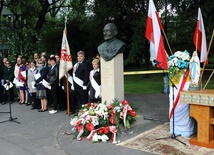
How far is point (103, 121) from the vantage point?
21.2 feet

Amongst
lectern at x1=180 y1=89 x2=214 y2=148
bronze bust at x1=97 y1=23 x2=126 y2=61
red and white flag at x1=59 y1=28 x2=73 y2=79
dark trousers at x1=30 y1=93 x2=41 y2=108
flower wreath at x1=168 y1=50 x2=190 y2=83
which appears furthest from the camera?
dark trousers at x1=30 y1=93 x2=41 y2=108

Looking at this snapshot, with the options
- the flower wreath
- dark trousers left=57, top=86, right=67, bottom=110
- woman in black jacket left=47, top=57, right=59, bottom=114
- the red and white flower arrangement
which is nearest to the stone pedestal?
the red and white flower arrangement

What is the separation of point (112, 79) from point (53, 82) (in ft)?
9.44

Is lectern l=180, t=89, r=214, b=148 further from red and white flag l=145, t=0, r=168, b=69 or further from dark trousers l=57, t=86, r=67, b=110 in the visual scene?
dark trousers l=57, t=86, r=67, b=110

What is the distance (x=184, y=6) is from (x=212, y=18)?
1614mm

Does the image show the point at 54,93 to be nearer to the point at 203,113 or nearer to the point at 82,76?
the point at 82,76

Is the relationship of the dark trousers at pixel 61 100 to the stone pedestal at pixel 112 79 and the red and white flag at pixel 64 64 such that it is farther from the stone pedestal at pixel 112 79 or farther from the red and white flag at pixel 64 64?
the stone pedestal at pixel 112 79

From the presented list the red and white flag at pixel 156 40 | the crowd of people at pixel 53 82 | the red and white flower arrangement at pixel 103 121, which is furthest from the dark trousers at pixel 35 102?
the red and white flag at pixel 156 40

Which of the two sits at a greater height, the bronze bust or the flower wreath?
the bronze bust

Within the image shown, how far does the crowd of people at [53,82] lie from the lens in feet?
27.6

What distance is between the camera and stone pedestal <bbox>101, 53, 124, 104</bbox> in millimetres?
6953

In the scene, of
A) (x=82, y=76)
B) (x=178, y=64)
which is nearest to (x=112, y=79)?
(x=178, y=64)

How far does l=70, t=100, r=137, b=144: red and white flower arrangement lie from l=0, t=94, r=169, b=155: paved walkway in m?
0.17

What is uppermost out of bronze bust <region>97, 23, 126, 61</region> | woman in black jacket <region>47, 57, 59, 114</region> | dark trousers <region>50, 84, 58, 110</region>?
bronze bust <region>97, 23, 126, 61</region>
